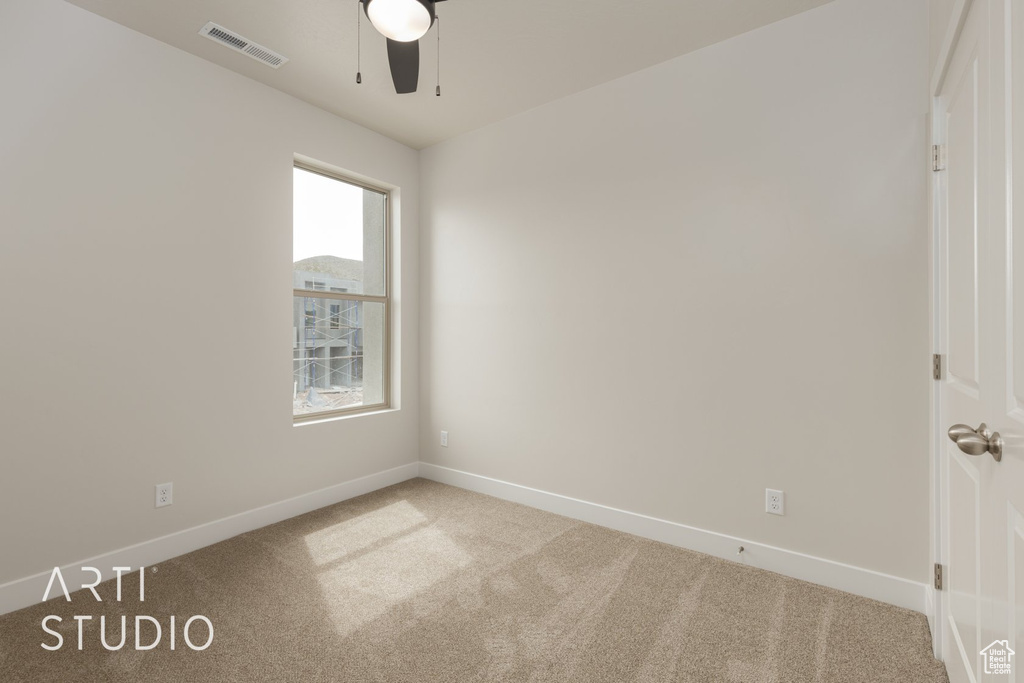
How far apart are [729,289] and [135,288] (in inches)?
121

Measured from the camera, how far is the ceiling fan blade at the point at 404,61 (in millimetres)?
1818

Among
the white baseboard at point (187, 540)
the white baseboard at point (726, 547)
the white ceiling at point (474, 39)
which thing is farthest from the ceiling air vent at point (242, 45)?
the white baseboard at point (726, 547)

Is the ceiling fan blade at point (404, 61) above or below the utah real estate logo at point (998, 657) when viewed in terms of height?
above

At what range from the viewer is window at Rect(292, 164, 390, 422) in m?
3.34

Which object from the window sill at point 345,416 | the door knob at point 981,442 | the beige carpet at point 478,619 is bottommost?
the beige carpet at point 478,619

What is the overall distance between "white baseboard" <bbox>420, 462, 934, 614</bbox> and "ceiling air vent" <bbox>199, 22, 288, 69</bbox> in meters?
2.97

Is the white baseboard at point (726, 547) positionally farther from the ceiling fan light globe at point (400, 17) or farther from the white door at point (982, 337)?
the ceiling fan light globe at point (400, 17)

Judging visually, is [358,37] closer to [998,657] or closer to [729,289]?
[729,289]

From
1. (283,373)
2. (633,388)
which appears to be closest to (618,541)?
(633,388)

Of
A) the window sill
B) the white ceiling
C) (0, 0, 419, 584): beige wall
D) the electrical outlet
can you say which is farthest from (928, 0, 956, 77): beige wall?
the electrical outlet

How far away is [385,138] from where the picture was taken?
3738mm

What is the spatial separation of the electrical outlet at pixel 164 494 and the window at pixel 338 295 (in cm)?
85

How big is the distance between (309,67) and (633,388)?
2.67 meters

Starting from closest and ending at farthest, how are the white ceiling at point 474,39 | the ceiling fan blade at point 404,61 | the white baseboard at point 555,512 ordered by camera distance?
the ceiling fan blade at point 404,61 → the white baseboard at point 555,512 → the white ceiling at point 474,39
